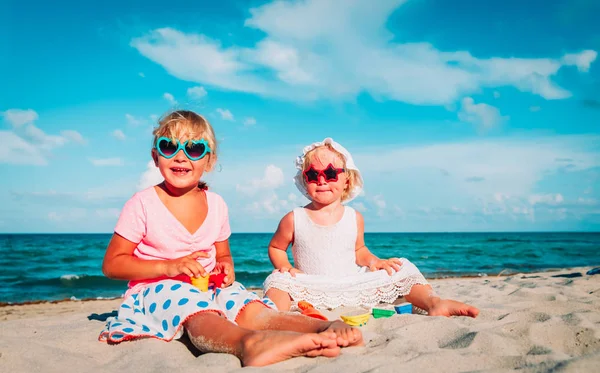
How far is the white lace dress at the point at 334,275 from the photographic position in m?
4.04

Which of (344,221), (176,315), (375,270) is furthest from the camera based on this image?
(344,221)

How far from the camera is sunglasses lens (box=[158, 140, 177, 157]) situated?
10.7 feet

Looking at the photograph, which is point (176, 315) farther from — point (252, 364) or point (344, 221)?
point (344, 221)

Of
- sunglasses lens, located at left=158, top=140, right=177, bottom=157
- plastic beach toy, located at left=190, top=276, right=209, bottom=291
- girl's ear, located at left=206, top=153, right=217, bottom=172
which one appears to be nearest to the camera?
plastic beach toy, located at left=190, top=276, right=209, bottom=291

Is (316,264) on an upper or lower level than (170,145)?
lower

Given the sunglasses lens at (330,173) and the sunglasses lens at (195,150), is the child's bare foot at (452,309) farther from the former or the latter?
the sunglasses lens at (195,150)

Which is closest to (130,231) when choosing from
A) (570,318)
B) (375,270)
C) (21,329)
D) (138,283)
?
(138,283)

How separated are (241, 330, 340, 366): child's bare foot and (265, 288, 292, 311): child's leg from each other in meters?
1.55

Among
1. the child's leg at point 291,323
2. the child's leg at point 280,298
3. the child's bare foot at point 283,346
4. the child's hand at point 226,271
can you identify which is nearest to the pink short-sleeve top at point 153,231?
the child's hand at point 226,271

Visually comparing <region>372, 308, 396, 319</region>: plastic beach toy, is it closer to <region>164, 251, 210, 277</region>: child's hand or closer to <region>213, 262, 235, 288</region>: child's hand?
<region>213, 262, 235, 288</region>: child's hand

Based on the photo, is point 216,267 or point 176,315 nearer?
point 176,315

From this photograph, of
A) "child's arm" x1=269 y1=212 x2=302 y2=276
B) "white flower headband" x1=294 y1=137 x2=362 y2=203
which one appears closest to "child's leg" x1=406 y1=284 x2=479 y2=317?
"child's arm" x1=269 y1=212 x2=302 y2=276

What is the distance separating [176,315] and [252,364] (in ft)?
2.45

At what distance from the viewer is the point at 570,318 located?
292cm
